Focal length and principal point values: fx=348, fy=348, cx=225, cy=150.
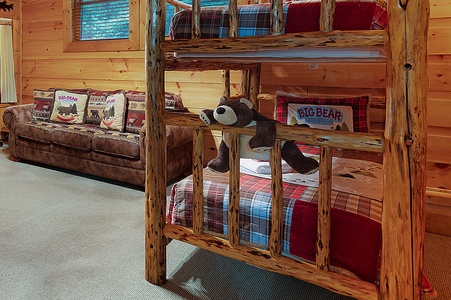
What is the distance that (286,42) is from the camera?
50.4 inches

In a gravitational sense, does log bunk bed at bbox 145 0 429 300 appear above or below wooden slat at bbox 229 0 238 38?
below

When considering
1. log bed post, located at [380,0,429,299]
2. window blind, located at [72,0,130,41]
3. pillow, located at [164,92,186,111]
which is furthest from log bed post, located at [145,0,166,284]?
window blind, located at [72,0,130,41]

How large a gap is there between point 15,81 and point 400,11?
5.38m

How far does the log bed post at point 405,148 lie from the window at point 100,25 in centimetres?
332

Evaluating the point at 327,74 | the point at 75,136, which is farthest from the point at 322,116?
the point at 75,136

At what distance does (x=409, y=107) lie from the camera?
3.57 feet

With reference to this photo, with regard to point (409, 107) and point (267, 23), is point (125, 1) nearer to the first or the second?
point (267, 23)

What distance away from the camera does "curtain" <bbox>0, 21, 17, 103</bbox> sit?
4871mm

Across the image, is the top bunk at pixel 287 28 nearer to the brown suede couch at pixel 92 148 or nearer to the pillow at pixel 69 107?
the brown suede couch at pixel 92 148

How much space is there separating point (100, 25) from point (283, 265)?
3906 mm

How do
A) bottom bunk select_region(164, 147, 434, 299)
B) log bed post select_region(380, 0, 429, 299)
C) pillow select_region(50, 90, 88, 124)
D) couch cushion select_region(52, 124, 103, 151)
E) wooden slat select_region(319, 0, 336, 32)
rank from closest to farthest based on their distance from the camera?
log bed post select_region(380, 0, 429, 299), wooden slat select_region(319, 0, 336, 32), bottom bunk select_region(164, 147, 434, 299), couch cushion select_region(52, 124, 103, 151), pillow select_region(50, 90, 88, 124)

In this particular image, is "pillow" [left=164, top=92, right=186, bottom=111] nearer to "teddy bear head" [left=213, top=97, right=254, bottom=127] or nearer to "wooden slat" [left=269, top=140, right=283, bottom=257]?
"teddy bear head" [left=213, top=97, right=254, bottom=127]

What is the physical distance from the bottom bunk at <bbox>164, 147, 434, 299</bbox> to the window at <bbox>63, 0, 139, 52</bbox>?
2760 mm

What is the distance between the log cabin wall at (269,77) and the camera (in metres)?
2.46
